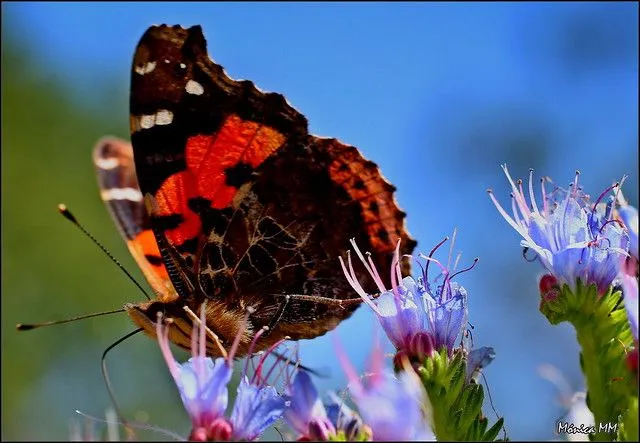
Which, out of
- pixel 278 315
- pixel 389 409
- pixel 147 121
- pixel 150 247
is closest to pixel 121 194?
pixel 150 247

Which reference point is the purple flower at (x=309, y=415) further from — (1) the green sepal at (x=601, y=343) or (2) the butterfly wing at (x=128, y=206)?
(2) the butterfly wing at (x=128, y=206)

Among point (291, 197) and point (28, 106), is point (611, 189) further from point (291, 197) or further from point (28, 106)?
point (28, 106)

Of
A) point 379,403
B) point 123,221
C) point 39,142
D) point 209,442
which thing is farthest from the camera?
point 39,142

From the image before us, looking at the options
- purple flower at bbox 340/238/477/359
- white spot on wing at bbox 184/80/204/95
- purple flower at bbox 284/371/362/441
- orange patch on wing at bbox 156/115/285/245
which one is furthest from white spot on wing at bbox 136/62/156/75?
purple flower at bbox 284/371/362/441

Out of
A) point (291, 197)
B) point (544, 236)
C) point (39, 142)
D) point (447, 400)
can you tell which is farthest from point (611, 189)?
point (39, 142)

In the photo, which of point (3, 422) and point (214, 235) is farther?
point (3, 422)

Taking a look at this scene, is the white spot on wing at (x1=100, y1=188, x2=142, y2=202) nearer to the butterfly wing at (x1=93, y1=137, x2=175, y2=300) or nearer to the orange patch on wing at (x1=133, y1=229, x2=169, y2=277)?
the butterfly wing at (x1=93, y1=137, x2=175, y2=300)

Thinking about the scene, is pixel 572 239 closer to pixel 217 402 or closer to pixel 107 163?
pixel 217 402
